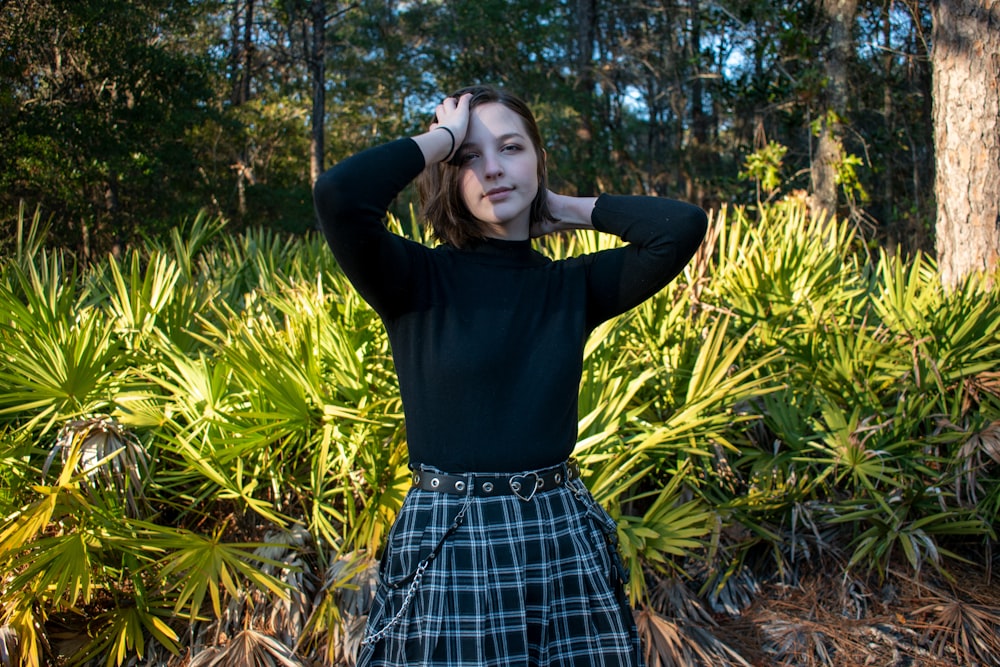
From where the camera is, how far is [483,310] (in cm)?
171

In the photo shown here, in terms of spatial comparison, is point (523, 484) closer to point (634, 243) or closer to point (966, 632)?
point (634, 243)

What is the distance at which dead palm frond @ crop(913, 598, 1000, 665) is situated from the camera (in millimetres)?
3396

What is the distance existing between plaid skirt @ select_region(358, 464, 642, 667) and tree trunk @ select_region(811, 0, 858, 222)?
10.0m

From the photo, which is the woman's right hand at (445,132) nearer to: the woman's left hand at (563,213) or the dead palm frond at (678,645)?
the woman's left hand at (563,213)

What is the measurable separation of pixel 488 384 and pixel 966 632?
281 centimetres

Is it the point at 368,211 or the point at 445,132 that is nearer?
the point at 368,211

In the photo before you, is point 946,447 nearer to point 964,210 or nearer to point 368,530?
point 964,210

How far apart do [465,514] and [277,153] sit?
19858mm

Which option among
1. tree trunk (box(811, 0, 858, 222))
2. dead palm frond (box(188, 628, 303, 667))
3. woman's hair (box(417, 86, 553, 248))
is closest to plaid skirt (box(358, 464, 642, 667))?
woman's hair (box(417, 86, 553, 248))

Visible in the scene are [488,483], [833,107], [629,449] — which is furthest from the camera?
[833,107]

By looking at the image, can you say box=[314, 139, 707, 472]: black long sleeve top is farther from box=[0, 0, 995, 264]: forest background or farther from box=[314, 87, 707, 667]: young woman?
box=[0, 0, 995, 264]: forest background

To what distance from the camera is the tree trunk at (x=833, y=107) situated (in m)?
10.9

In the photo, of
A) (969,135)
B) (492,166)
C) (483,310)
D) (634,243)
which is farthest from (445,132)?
(969,135)

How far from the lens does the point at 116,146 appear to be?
522 inches
